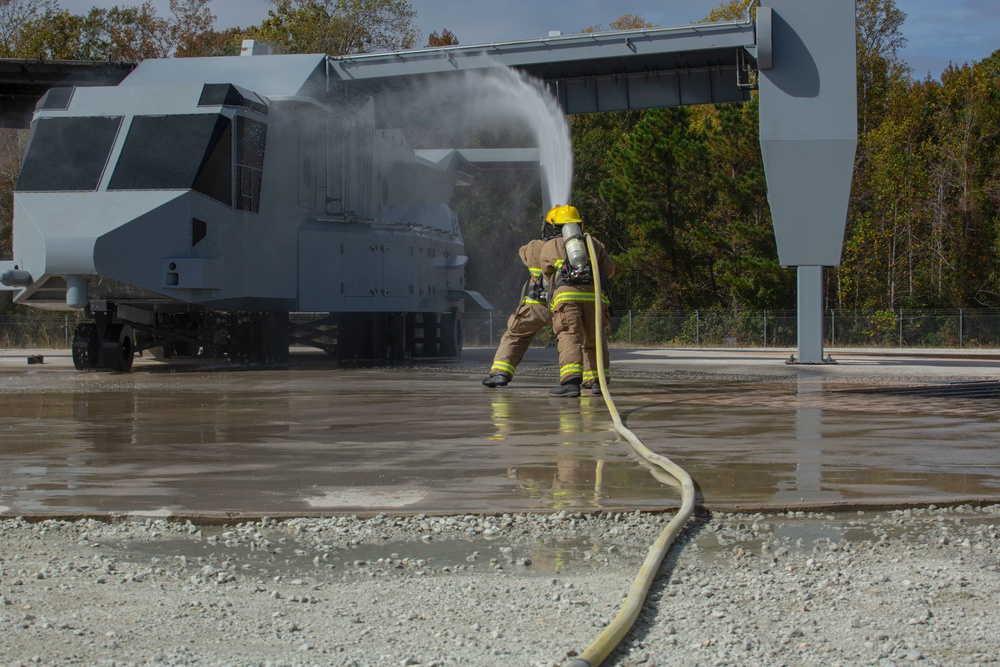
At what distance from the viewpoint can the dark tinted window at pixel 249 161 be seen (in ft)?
58.3

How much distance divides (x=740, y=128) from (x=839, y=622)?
39.6 metres

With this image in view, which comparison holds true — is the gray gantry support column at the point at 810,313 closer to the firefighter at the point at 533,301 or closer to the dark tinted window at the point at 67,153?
the firefighter at the point at 533,301

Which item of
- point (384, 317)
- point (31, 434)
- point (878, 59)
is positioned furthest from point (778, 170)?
point (878, 59)

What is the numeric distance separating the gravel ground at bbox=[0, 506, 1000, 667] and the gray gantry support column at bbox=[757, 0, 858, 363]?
11.8m

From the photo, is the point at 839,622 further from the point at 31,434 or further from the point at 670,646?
the point at 31,434

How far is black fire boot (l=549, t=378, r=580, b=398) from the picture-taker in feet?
41.5

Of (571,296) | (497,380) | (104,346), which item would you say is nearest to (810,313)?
(497,380)

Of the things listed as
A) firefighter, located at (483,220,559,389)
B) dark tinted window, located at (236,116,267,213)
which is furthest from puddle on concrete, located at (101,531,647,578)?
dark tinted window, located at (236,116,267,213)

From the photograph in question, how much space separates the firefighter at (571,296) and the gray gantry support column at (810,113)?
5.10 meters

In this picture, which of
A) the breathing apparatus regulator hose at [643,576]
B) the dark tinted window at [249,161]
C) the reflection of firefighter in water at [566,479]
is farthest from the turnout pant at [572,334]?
the dark tinted window at [249,161]

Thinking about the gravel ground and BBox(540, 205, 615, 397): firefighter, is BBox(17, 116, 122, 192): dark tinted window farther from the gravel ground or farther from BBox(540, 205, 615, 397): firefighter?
the gravel ground

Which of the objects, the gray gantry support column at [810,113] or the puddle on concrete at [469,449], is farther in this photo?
the gray gantry support column at [810,113]

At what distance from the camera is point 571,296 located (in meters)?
12.7

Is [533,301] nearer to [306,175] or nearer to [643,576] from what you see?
[306,175]
